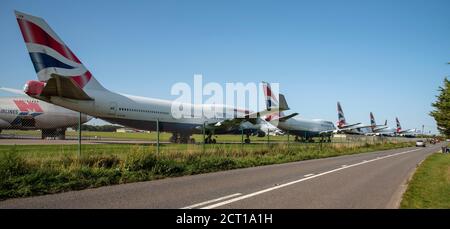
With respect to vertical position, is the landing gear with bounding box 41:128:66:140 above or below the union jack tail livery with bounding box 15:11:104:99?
below

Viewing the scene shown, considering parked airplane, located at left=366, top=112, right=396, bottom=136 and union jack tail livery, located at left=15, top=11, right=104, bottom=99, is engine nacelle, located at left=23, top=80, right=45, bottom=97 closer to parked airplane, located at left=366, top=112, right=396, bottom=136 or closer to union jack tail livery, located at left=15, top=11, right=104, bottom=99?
union jack tail livery, located at left=15, top=11, right=104, bottom=99

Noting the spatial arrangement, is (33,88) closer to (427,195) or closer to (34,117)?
(34,117)

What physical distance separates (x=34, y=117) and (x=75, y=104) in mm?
14543

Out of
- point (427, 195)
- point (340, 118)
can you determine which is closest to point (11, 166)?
point (427, 195)

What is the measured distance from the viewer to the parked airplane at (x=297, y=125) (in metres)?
47.4

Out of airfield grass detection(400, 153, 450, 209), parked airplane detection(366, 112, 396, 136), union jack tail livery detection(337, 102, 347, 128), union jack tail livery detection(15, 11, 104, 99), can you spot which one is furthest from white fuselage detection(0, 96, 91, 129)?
parked airplane detection(366, 112, 396, 136)

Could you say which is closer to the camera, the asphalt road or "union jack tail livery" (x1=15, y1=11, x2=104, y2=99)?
the asphalt road

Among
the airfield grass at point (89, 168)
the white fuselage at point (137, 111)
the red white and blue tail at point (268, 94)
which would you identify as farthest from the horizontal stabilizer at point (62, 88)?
the red white and blue tail at point (268, 94)

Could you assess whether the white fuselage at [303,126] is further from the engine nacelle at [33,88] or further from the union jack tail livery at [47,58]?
the engine nacelle at [33,88]

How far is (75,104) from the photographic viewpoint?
2772cm

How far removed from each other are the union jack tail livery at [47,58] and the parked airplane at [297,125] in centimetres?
2511

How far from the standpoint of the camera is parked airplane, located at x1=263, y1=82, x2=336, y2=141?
47.4 m
